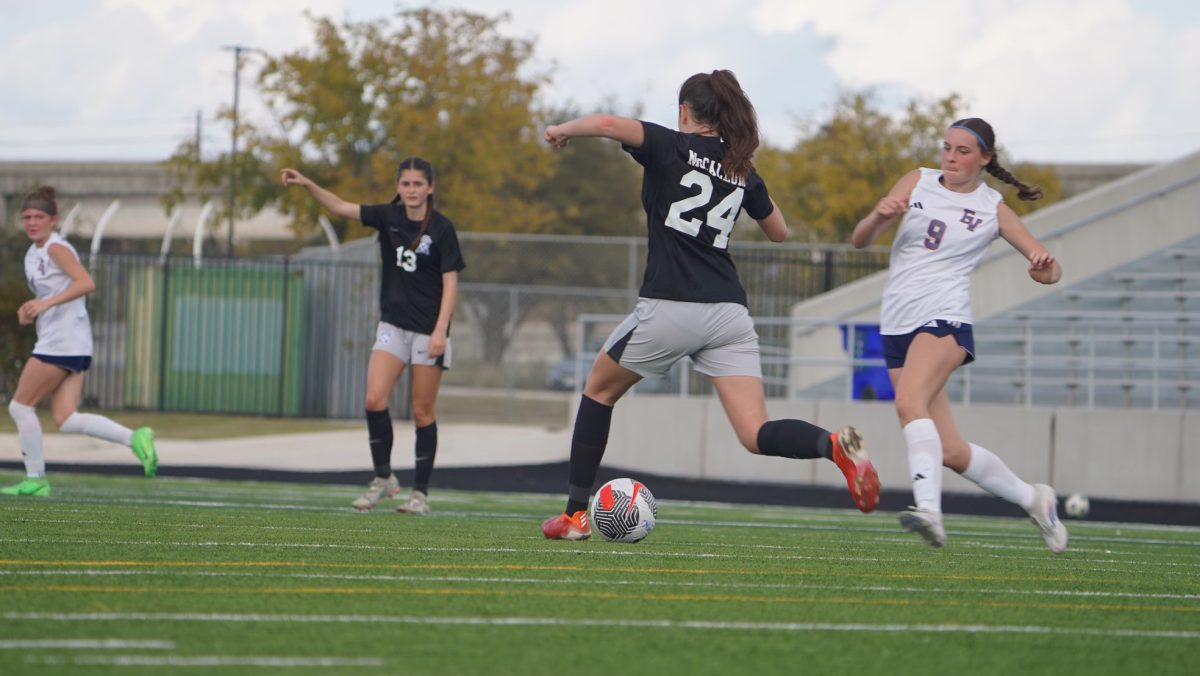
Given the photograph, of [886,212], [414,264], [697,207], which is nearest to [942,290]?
[886,212]

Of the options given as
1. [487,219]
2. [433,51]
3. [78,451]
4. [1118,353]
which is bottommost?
[78,451]

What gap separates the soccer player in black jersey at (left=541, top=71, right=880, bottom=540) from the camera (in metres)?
Answer: 6.60

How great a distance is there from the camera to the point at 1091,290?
74.1ft

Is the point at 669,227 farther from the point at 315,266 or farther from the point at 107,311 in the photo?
the point at 107,311

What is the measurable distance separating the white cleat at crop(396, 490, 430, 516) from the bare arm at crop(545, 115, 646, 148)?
3.69 metres

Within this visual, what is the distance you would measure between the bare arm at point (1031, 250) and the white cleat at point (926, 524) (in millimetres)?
1188

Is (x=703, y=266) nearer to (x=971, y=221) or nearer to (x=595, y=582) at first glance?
(x=971, y=221)

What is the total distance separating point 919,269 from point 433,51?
29.1 metres

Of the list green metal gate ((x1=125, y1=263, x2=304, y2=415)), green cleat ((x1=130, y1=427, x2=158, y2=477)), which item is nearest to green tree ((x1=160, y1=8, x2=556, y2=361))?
green metal gate ((x1=125, y1=263, x2=304, y2=415))

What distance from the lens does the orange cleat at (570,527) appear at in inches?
285

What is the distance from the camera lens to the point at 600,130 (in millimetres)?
6270

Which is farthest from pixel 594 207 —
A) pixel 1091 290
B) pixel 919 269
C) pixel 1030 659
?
pixel 1030 659

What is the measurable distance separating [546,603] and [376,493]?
16.6ft

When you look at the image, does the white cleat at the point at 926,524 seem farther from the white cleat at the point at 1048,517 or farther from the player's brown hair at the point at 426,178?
the player's brown hair at the point at 426,178
